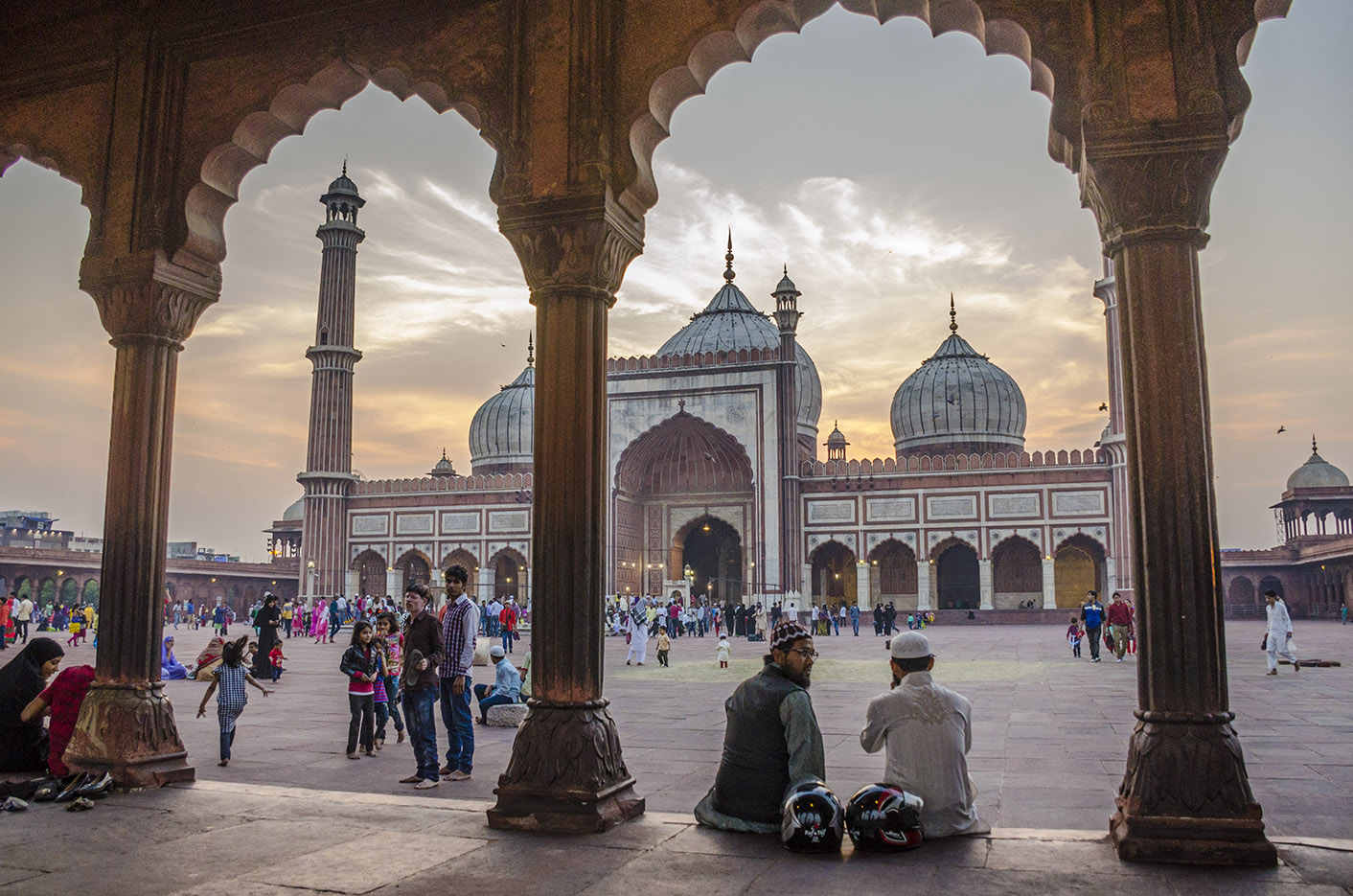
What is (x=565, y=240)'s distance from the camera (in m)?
4.83

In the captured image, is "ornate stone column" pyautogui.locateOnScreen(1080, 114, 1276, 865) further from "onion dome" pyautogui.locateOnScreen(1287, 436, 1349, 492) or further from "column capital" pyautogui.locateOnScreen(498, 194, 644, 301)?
"onion dome" pyautogui.locateOnScreen(1287, 436, 1349, 492)

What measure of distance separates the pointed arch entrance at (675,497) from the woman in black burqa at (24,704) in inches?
1087

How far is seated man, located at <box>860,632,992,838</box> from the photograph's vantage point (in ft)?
12.7

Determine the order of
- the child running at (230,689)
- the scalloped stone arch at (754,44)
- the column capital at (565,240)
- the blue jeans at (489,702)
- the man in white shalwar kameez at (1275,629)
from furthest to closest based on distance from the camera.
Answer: the man in white shalwar kameez at (1275,629) < the blue jeans at (489,702) < the child running at (230,689) < the column capital at (565,240) < the scalloped stone arch at (754,44)

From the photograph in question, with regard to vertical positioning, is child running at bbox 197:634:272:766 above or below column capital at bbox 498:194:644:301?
below

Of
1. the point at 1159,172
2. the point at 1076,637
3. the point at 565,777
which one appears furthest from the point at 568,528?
the point at 1076,637

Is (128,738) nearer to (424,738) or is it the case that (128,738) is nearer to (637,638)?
(424,738)

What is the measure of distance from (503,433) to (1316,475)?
1225 inches

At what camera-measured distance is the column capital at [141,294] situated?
5.77 metres

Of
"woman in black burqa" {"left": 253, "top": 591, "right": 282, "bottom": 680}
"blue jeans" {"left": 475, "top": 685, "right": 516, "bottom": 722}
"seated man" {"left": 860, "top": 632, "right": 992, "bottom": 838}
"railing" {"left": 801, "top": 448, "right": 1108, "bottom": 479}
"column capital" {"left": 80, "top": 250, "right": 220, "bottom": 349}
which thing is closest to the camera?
"seated man" {"left": 860, "top": 632, "right": 992, "bottom": 838}

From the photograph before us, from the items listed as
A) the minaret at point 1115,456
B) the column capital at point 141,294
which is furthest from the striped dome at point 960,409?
the column capital at point 141,294

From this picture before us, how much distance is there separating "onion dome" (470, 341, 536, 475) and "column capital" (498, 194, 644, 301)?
35.3 meters

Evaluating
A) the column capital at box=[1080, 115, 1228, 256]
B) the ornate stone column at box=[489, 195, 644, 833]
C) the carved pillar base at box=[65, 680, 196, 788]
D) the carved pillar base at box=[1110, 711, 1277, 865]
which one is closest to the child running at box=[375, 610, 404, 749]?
the carved pillar base at box=[65, 680, 196, 788]

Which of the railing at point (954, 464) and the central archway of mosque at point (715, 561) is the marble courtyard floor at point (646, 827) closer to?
the railing at point (954, 464)
